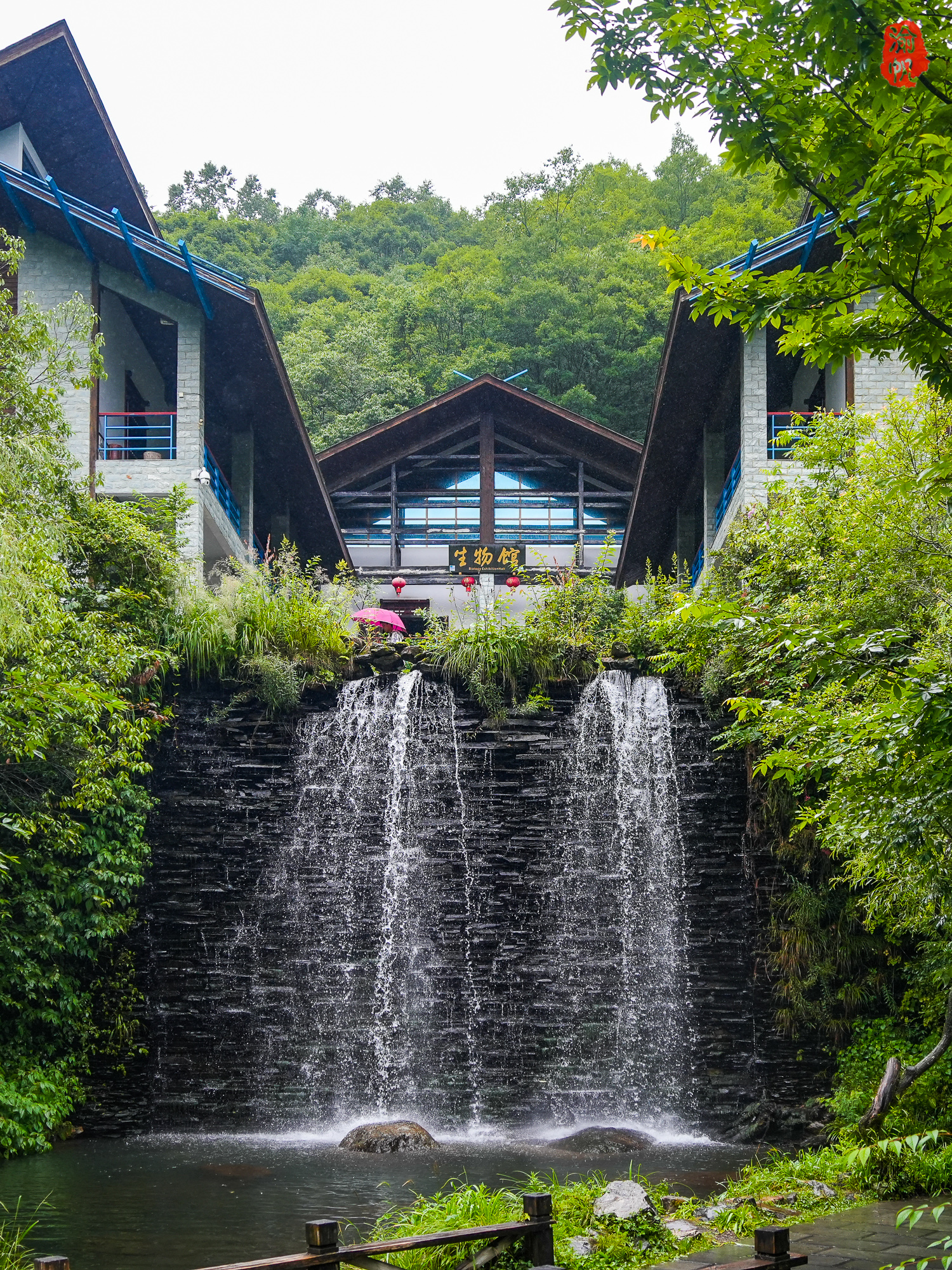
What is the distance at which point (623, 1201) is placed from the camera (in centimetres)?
641

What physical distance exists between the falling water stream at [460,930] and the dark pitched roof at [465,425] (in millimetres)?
11642

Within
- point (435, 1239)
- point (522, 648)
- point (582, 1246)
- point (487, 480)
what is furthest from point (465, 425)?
point (435, 1239)

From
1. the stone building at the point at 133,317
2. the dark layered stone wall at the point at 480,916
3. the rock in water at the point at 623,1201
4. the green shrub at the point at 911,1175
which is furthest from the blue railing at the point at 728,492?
the rock in water at the point at 623,1201

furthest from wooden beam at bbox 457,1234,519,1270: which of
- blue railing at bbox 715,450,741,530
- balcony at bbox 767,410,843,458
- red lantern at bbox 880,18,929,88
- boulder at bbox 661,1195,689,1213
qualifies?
blue railing at bbox 715,450,741,530

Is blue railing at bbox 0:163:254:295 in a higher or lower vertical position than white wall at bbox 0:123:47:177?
lower

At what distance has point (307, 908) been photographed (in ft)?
42.8

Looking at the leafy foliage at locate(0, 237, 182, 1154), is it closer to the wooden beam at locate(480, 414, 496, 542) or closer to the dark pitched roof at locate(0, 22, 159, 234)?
the dark pitched roof at locate(0, 22, 159, 234)

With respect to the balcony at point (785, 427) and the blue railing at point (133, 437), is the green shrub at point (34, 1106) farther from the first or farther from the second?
the balcony at point (785, 427)

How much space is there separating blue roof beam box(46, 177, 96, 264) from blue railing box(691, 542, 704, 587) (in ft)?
34.8

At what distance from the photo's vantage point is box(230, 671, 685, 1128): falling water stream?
12.0 metres

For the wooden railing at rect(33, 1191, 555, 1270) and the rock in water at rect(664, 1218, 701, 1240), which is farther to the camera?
the rock in water at rect(664, 1218, 701, 1240)

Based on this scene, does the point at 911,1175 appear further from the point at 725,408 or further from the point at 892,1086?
the point at 725,408

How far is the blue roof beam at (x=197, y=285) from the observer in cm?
1588

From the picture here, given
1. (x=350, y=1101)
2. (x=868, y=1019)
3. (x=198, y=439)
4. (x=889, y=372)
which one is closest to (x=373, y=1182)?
(x=350, y=1101)
